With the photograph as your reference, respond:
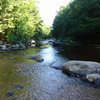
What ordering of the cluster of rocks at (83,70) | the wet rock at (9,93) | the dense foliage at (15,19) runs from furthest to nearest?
the dense foliage at (15,19) < the cluster of rocks at (83,70) < the wet rock at (9,93)

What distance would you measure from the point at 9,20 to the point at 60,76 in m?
20.3

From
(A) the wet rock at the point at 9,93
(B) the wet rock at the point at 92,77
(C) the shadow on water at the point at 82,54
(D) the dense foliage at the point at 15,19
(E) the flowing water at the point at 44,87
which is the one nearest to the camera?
(E) the flowing water at the point at 44,87

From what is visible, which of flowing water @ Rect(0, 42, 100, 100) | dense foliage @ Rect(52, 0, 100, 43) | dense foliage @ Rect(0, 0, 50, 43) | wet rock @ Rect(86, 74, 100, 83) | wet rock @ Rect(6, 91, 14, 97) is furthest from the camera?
dense foliage @ Rect(52, 0, 100, 43)

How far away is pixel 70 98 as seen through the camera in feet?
24.1

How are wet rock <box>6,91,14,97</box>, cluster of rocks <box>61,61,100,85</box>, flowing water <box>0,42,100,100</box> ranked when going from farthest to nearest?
1. cluster of rocks <box>61,61,100,85</box>
2. wet rock <box>6,91,14,97</box>
3. flowing water <box>0,42,100,100</box>

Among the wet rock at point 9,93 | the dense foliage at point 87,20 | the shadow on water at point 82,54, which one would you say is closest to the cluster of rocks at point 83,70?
the wet rock at point 9,93

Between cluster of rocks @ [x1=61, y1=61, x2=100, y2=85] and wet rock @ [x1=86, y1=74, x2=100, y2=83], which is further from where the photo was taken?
cluster of rocks @ [x1=61, y1=61, x2=100, y2=85]

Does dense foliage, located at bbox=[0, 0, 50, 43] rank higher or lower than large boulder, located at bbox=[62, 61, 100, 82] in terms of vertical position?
higher

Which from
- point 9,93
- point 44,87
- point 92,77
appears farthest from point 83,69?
point 9,93

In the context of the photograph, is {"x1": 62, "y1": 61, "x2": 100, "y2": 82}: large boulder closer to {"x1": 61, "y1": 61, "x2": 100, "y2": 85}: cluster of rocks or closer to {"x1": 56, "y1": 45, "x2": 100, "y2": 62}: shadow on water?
{"x1": 61, "y1": 61, "x2": 100, "y2": 85}: cluster of rocks

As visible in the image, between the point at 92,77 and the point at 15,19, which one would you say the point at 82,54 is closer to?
the point at 92,77

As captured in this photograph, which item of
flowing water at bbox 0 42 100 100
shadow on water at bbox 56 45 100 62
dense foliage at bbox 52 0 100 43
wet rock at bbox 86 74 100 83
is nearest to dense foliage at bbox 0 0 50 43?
shadow on water at bbox 56 45 100 62

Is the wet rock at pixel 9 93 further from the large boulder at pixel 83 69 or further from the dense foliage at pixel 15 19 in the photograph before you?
the dense foliage at pixel 15 19

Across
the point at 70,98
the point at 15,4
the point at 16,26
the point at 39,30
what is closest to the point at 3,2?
the point at 15,4
